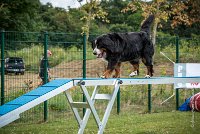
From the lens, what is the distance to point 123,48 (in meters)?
8.02

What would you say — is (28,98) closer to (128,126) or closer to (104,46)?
(104,46)

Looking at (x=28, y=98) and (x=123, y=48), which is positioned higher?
(x=123, y=48)

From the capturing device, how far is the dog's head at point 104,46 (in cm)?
756

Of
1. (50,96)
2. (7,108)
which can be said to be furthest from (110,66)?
(7,108)

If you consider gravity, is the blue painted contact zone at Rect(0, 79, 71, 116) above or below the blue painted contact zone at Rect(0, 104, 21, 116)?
above

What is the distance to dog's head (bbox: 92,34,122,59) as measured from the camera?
7559 mm

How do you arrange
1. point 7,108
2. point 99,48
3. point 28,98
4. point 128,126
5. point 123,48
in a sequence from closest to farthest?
point 7,108, point 28,98, point 99,48, point 123,48, point 128,126

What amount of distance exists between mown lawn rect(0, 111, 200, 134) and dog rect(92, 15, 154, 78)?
5.50ft

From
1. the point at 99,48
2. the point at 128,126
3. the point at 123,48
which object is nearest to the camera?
the point at 99,48

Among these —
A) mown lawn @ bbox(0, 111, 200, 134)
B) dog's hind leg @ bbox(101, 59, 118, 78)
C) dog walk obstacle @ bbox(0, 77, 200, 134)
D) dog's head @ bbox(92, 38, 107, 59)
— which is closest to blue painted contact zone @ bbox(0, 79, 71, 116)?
dog walk obstacle @ bbox(0, 77, 200, 134)

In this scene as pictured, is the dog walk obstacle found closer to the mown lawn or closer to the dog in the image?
the dog

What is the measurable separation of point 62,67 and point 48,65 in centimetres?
44

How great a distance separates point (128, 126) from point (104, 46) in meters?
3.25

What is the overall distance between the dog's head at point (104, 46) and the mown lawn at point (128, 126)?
93.5 inches
